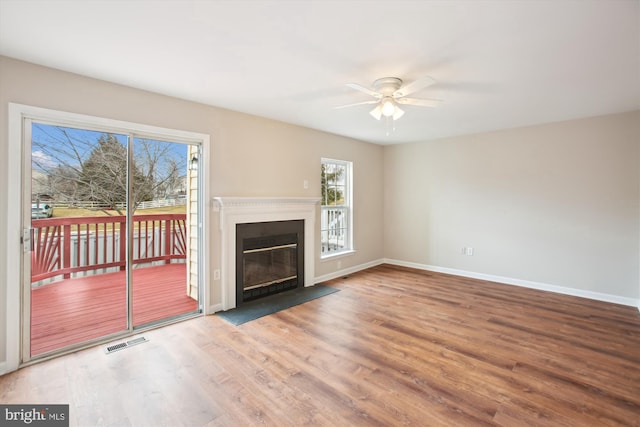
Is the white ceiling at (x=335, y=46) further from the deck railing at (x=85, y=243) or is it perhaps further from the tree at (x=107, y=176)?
the deck railing at (x=85, y=243)

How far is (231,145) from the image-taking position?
3.69 meters

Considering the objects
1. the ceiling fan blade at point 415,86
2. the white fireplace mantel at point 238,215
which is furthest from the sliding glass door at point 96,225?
the ceiling fan blade at point 415,86

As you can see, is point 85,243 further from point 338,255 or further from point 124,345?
point 338,255

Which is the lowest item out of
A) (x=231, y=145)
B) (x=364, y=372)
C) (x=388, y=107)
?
(x=364, y=372)

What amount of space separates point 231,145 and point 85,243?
1.84 m

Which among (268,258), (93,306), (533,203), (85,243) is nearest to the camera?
(85,243)

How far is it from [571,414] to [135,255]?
4.01 meters

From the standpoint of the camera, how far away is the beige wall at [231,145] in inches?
92.9

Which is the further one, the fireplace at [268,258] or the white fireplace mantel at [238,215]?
the fireplace at [268,258]

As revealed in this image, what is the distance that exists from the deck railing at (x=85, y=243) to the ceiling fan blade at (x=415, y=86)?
2.93 m

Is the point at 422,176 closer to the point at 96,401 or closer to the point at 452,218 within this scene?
the point at 452,218

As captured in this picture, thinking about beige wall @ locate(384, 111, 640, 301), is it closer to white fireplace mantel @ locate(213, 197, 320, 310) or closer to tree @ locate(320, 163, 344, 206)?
tree @ locate(320, 163, 344, 206)

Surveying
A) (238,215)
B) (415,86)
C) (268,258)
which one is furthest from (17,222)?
(415,86)

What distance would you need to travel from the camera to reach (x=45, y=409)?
1.91 meters
